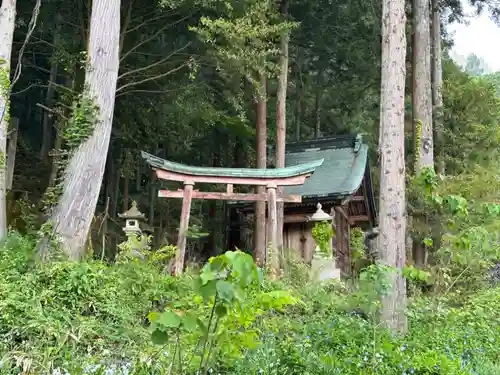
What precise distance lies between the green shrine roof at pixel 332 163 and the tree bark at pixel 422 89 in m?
1.68

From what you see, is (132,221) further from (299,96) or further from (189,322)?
(299,96)

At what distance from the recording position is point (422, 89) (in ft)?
42.4

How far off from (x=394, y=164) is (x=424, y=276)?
4.94 ft

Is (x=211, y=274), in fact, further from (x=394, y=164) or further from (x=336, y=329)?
(x=394, y=164)

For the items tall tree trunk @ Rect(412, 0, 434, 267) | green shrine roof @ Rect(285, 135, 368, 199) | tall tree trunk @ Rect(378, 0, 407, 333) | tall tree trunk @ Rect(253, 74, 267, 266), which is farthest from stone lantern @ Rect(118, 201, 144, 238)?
tall tree trunk @ Rect(412, 0, 434, 267)

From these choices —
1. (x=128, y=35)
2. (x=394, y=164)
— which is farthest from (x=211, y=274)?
(x=128, y=35)

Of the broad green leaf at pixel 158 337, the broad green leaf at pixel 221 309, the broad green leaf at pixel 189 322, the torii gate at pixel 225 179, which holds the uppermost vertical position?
the torii gate at pixel 225 179

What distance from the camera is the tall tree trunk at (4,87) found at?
780 centimetres

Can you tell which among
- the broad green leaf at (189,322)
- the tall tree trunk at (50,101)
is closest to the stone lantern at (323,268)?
the broad green leaf at (189,322)

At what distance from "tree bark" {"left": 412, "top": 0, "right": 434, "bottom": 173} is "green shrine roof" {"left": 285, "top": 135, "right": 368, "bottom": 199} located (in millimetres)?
1678

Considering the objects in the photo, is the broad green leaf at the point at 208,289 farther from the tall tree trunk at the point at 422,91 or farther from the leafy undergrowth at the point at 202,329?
the tall tree trunk at the point at 422,91

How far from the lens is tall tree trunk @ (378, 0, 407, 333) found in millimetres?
6062

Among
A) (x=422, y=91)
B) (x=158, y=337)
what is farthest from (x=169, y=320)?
(x=422, y=91)

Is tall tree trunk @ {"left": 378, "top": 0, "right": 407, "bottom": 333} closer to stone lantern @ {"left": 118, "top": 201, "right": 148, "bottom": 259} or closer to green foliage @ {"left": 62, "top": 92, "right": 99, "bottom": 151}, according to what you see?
green foliage @ {"left": 62, "top": 92, "right": 99, "bottom": 151}
